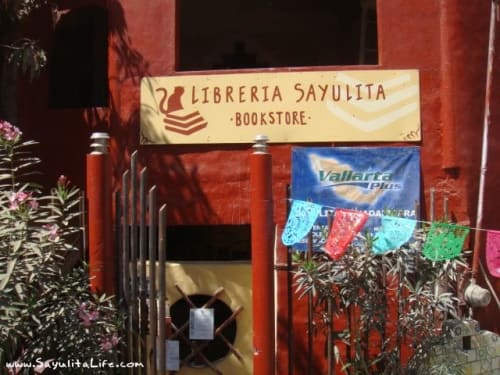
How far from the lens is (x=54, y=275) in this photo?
217 inches

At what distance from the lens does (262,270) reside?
599 centimetres

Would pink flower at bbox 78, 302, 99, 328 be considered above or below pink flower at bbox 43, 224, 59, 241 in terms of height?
below

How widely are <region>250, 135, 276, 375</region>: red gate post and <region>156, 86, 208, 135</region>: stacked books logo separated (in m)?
2.10

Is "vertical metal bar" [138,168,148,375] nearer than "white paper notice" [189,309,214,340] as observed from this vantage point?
Yes

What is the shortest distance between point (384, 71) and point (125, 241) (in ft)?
11.8

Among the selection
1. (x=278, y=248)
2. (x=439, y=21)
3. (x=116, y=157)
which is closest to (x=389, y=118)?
(x=439, y=21)

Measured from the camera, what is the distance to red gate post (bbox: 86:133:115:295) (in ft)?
19.4

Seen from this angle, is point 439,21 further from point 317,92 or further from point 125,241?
point 125,241

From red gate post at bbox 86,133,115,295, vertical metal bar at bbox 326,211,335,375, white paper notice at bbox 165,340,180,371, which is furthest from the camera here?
white paper notice at bbox 165,340,180,371

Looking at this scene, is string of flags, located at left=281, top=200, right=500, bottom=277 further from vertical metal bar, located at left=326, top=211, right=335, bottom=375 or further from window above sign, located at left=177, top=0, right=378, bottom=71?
window above sign, located at left=177, top=0, right=378, bottom=71

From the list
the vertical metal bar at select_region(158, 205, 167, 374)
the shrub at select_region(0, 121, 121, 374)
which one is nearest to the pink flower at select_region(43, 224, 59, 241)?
the shrub at select_region(0, 121, 121, 374)

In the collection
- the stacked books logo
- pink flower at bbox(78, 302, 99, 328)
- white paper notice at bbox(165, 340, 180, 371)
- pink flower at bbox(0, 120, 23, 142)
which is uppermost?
the stacked books logo

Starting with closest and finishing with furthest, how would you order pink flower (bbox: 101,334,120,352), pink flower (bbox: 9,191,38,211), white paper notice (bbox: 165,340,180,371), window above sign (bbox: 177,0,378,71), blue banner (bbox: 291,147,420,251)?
1. pink flower (bbox: 9,191,38,211)
2. pink flower (bbox: 101,334,120,352)
3. white paper notice (bbox: 165,340,180,371)
4. blue banner (bbox: 291,147,420,251)
5. window above sign (bbox: 177,0,378,71)

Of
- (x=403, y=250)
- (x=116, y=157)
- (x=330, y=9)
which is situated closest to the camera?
(x=403, y=250)
